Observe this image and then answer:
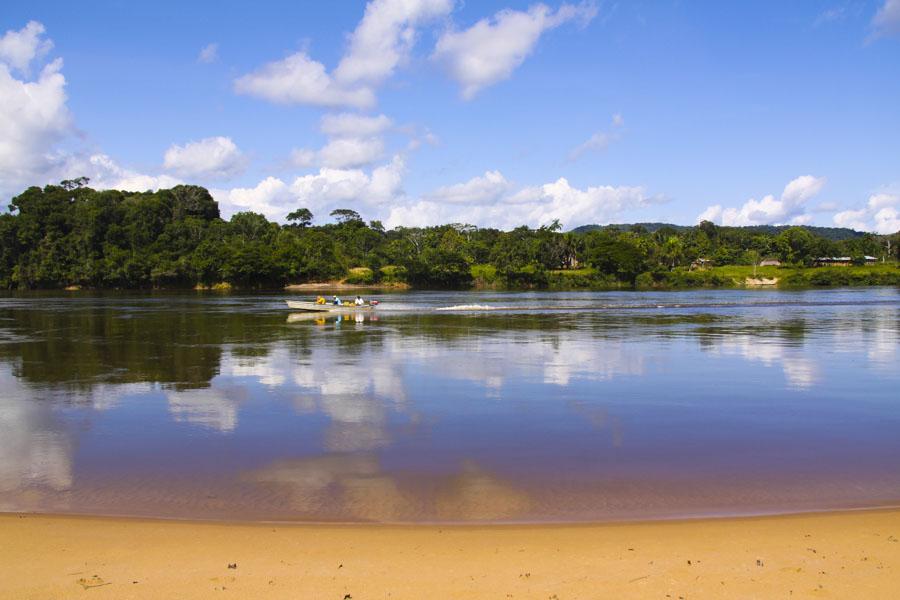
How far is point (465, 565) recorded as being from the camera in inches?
268

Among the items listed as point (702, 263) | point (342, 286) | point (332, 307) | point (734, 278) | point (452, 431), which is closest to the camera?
point (452, 431)

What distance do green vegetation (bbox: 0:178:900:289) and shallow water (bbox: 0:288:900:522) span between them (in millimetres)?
108125

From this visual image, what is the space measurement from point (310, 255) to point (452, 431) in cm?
13278

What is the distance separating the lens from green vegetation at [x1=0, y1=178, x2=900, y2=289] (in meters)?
131

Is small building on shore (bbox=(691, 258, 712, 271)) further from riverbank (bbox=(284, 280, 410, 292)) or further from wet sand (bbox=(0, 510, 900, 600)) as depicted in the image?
wet sand (bbox=(0, 510, 900, 600))

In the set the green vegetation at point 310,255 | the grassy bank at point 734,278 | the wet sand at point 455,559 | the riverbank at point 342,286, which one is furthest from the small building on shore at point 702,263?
the wet sand at point 455,559

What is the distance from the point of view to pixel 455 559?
6953 mm

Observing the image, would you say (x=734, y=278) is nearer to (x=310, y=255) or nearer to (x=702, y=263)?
(x=702, y=263)

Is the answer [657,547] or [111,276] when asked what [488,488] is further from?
[111,276]

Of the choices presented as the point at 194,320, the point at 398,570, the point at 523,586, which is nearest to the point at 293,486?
the point at 398,570

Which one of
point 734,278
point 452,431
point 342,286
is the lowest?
point 452,431

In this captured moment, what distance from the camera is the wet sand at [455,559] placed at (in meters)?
6.27

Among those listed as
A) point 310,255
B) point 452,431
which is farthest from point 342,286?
point 452,431

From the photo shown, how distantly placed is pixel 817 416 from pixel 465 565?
10.4m
